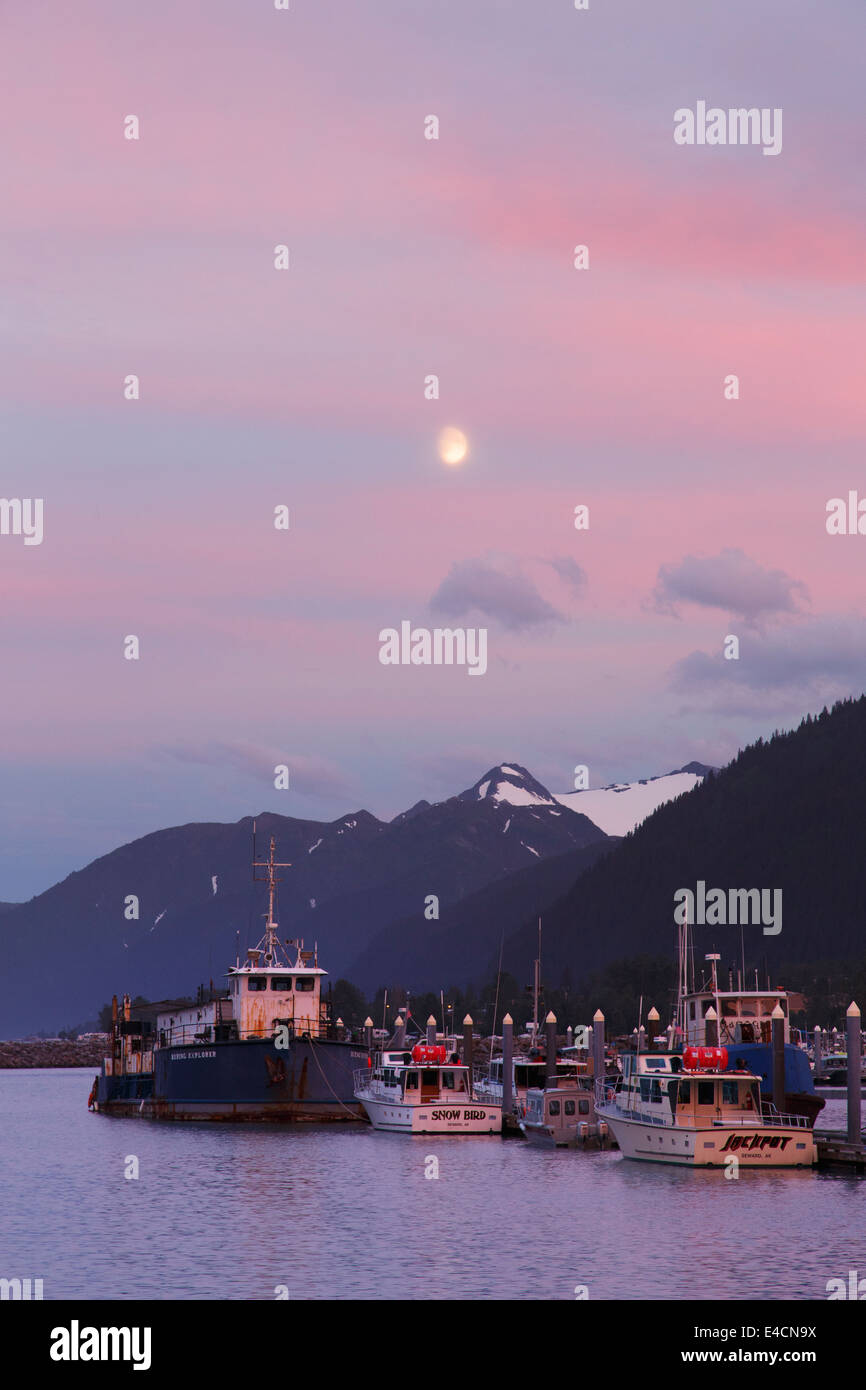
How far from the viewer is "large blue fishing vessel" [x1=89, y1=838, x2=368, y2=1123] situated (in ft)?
343

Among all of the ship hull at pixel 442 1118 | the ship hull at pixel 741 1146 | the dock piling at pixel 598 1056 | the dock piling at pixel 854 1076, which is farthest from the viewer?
the ship hull at pixel 442 1118

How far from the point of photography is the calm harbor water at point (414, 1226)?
49.3m

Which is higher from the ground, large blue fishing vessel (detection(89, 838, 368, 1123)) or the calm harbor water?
large blue fishing vessel (detection(89, 838, 368, 1123))

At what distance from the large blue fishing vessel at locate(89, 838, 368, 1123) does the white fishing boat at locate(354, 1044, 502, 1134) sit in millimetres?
3340

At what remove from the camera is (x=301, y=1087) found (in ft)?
344

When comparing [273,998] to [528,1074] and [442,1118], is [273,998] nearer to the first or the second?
[442,1118]

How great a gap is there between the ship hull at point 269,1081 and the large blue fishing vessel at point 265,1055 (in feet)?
0.19

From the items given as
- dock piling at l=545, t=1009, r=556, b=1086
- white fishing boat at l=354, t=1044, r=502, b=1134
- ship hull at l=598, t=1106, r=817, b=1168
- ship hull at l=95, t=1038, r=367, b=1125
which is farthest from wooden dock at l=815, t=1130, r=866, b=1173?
ship hull at l=95, t=1038, r=367, b=1125

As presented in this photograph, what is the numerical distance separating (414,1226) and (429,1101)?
Answer: 134ft

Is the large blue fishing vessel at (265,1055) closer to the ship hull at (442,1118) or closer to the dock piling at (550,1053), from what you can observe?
the ship hull at (442,1118)

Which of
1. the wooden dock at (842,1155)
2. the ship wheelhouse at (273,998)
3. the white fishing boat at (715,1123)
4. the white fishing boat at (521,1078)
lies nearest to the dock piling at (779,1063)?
the white fishing boat at (715,1123)

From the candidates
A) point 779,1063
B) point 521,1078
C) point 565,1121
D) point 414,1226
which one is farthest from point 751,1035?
point 414,1226

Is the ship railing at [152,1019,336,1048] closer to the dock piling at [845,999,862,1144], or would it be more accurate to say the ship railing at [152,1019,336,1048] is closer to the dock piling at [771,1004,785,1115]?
the dock piling at [771,1004,785,1115]
